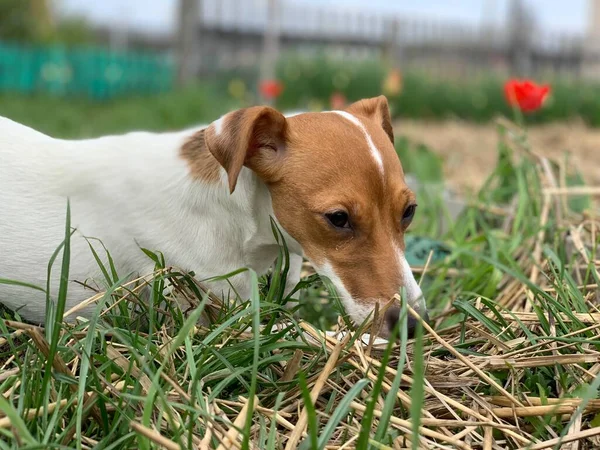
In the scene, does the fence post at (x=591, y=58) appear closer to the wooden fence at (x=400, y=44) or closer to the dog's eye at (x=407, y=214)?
the wooden fence at (x=400, y=44)

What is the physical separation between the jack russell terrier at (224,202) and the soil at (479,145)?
Answer: 2865 millimetres

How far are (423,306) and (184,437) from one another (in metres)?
0.88

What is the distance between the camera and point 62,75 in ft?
53.3

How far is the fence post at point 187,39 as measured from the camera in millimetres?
Answer: 14094

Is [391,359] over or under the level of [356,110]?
under

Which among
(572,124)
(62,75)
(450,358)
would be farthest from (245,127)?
(62,75)

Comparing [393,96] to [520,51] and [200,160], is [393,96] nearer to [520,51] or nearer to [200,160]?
[520,51]

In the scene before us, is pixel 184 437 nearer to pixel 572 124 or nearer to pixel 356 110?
pixel 356 110

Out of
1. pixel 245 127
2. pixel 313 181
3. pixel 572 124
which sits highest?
pixel 245 127

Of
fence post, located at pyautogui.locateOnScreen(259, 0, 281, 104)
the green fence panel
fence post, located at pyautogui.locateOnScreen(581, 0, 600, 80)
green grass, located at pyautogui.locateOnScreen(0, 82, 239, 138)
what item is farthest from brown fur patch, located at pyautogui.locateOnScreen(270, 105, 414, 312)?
fence post, located at pyautogui.locateOnScreen(581, 0, 600, 80)

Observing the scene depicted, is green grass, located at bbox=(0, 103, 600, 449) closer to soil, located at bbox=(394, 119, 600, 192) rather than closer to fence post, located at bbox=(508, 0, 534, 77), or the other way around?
soil, located at bbox=(394, 119, 600, 192)

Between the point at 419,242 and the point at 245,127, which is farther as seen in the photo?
the point at 419,242

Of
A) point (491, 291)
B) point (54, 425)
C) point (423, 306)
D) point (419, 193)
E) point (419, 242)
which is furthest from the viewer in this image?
point (419, 193)

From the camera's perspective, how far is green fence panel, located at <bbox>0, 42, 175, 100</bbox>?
16.1 m
